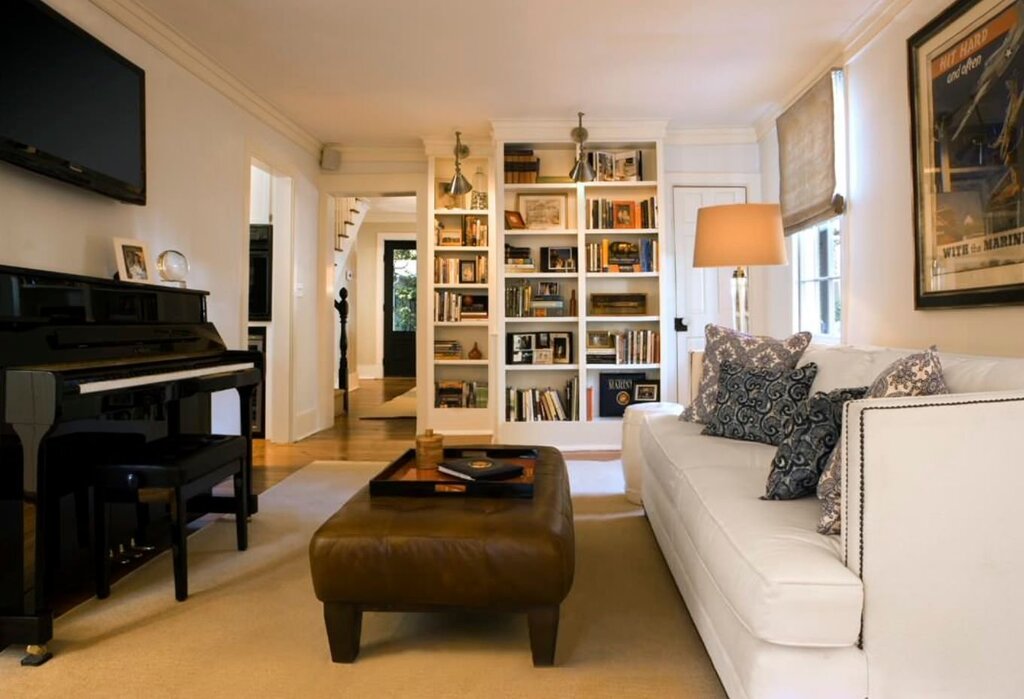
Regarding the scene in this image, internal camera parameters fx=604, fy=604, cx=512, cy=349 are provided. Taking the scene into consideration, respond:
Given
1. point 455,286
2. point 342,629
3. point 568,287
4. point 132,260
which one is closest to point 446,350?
point 455,286

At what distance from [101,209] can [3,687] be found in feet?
6.67

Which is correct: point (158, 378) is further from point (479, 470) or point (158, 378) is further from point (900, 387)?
point (900, 387)

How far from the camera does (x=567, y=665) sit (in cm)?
162

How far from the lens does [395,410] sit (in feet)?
21.8

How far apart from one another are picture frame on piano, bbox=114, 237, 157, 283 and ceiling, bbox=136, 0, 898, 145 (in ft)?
3.89

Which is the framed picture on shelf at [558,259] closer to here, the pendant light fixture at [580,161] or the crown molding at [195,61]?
the pendant light fixture at [580,161]

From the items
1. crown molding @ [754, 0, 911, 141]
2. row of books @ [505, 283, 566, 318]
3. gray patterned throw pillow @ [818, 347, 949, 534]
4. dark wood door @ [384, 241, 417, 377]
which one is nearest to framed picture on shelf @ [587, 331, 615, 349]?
row of books @ [505, 283, 566, 318]

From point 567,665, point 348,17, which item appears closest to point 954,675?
point 567,665

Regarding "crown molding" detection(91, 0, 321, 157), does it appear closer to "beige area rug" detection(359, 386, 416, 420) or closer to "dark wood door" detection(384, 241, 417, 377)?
"beige area rug" detection(359, 386, 416, 420)

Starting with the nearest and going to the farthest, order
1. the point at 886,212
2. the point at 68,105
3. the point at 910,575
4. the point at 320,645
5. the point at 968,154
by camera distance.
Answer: the point at 910,575, the point at 320,645, the point at 968,154, the point at 68,105, the point at 886,212

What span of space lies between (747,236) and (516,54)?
1.68 m

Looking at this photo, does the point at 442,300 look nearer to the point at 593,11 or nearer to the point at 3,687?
the point at 593,11

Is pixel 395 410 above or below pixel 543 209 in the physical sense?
below

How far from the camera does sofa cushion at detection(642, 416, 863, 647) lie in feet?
3.86
